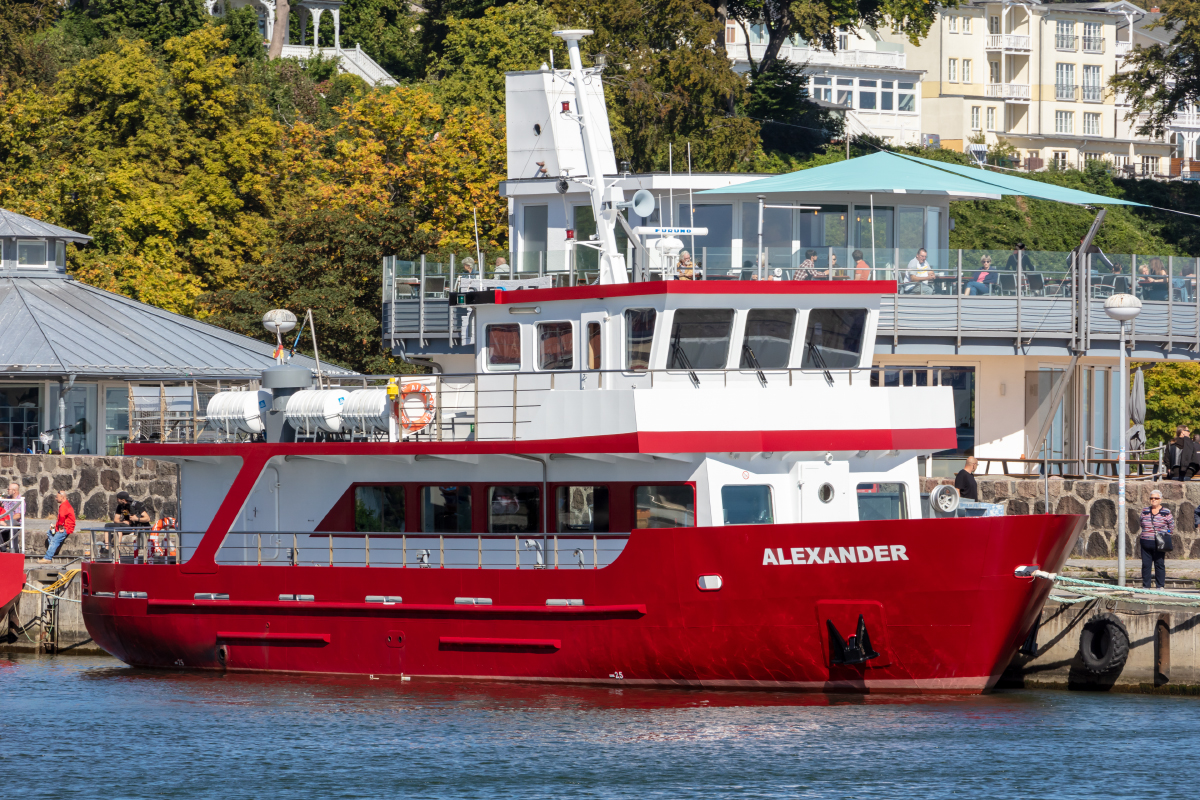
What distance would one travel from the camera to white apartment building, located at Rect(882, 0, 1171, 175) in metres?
89.8

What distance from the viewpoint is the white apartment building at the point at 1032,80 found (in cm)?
8981

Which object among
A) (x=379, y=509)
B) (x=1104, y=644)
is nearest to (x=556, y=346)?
(x=379, y=509)

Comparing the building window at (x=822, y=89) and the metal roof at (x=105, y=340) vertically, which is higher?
the building window at (x=822, y=89)

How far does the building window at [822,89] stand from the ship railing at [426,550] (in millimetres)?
63603

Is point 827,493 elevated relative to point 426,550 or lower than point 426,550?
elevated

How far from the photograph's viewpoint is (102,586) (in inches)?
1040

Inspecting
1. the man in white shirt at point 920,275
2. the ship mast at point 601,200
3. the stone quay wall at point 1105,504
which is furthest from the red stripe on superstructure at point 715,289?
the man in white shirt at point 920,275

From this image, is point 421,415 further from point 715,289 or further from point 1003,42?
point 1003,42

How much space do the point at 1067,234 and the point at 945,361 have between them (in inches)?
1340

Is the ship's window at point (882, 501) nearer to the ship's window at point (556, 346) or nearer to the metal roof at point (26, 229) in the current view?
the ship's window at point (556, 346)

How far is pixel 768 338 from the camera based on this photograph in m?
23.0

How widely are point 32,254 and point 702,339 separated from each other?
25272 millimetres

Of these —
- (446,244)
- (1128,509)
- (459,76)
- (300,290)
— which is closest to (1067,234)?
(459,76)

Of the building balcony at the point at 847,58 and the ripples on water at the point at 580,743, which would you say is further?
A: the building balcony at the point at 847,58
